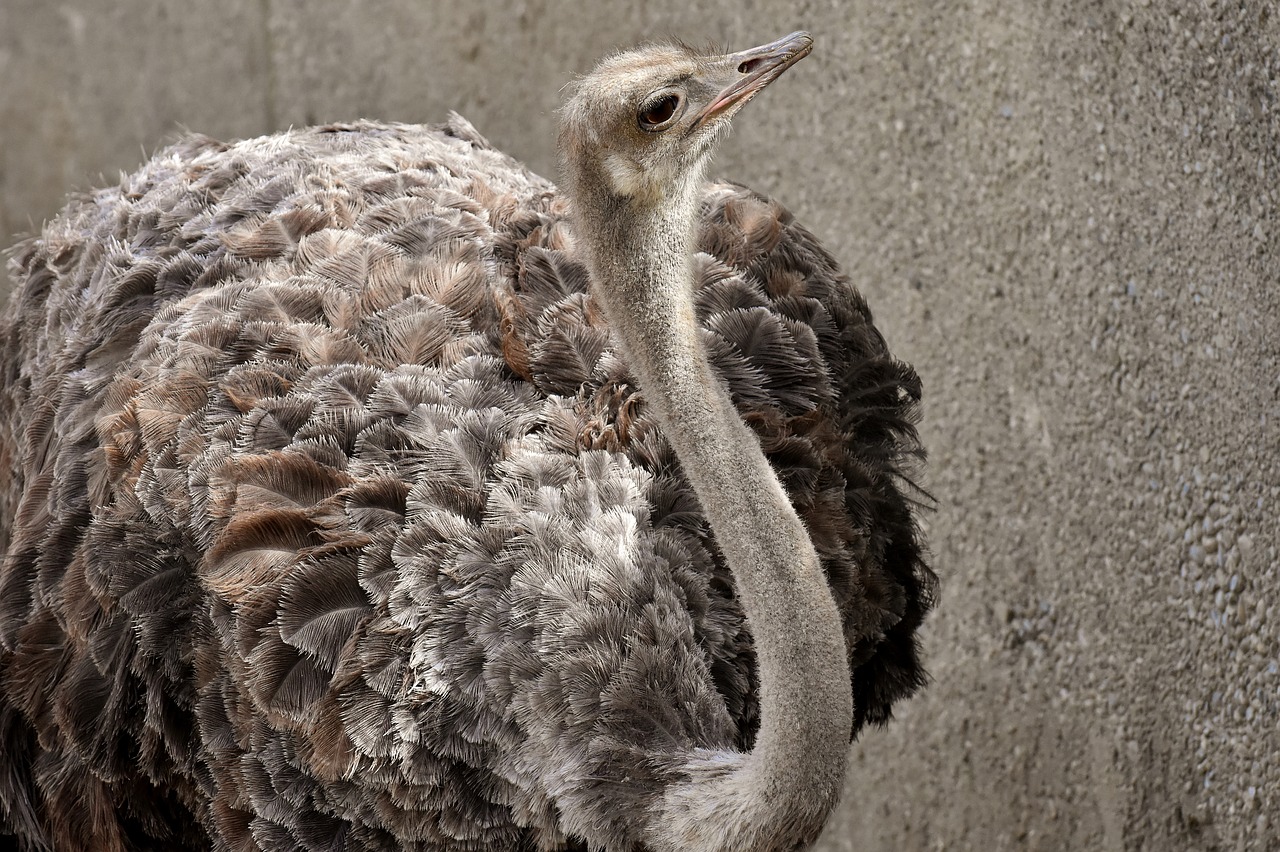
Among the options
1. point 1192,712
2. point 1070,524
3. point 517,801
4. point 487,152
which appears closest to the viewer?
point 517,801

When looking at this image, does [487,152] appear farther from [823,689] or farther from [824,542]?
[823,689]

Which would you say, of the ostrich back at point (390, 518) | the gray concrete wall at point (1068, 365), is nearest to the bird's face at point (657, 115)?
the ostrich back at point (390, 518)

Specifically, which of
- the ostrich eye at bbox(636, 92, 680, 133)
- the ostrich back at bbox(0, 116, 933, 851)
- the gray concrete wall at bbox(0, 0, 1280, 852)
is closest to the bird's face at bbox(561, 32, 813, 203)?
the ostrich eye at bbox(636, 92, 680, 133)

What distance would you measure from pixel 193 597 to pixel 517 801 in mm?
694

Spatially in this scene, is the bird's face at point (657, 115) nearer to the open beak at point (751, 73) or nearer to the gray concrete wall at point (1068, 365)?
the open beak at point (751, 73)

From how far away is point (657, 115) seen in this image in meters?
1.90

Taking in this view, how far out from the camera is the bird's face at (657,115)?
1882 mm

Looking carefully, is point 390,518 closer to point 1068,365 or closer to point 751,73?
point 751,73

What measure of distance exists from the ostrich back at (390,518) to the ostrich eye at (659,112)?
627 millimetres

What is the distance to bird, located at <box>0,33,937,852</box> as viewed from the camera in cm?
194

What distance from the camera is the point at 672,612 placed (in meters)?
2.18

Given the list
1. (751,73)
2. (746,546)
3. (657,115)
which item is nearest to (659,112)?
(657,115)

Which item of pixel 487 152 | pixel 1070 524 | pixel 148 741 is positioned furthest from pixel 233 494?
pixel 1070 524

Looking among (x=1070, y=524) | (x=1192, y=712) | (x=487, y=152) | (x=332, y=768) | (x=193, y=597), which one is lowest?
(x=1192, y=712)
